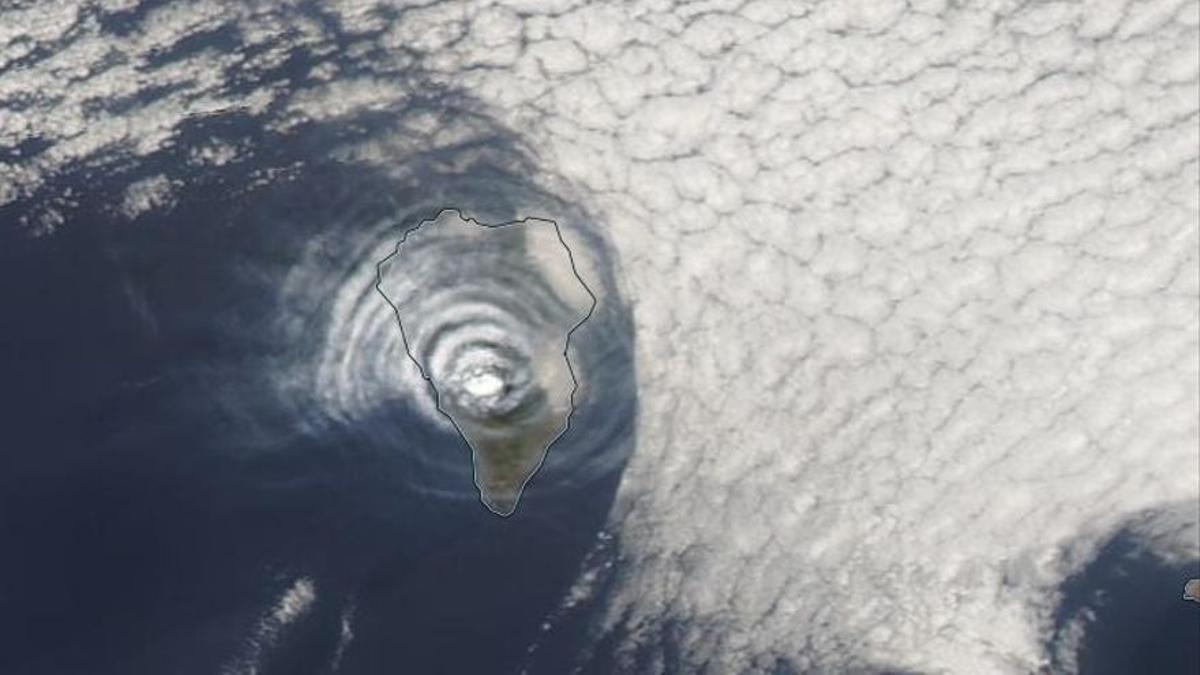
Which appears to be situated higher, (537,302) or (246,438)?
(537,302)

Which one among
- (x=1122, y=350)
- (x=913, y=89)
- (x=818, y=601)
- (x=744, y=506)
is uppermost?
(x=913, y=89)

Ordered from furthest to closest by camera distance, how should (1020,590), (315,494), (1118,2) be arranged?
(1020,590)
(315,494)
(1118,2)

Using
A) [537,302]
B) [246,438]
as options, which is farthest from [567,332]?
[246,438]

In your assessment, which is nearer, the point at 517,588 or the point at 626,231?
the point at 626,231

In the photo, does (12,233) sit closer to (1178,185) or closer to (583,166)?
(583,166)

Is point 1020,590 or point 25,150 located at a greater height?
point 25,150

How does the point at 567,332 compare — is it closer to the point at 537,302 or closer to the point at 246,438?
the point at 537,302

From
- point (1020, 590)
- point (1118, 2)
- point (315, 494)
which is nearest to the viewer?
point (1118, 2)

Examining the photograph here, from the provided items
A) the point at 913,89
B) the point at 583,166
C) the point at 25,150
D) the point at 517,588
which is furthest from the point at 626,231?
the point at 25,150
